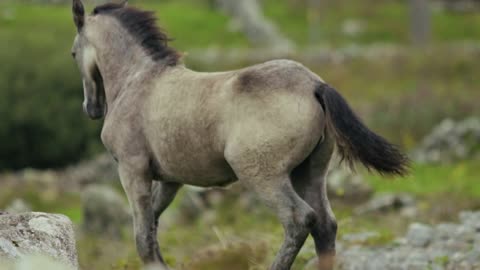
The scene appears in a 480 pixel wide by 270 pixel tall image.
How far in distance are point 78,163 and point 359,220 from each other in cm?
1114

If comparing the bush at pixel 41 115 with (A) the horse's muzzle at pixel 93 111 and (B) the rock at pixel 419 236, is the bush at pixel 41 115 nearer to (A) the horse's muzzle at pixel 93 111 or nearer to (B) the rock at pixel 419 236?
(B) the rock at pixel 419 236

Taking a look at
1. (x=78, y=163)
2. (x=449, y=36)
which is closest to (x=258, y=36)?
(x=449, y=36)

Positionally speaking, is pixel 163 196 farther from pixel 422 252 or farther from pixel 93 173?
pixel 93 173

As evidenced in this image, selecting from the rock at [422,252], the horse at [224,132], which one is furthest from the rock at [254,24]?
the horse at [224,132]

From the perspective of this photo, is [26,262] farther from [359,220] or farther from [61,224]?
[359,220]

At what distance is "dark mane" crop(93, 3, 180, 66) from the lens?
9.40 metres

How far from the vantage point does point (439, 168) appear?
2159cm

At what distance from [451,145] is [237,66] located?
12074 millimetres

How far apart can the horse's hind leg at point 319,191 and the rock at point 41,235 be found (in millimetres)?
1772

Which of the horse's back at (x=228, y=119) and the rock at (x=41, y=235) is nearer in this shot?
the rock at (x=41, y=235)

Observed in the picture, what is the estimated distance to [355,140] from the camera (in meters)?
8.12

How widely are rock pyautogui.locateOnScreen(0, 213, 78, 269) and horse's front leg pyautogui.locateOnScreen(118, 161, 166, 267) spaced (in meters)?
1.33

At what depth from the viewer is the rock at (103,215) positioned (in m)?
17.9

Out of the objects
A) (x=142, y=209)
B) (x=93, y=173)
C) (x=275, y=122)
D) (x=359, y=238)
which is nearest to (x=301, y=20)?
(x=93, y=173)
